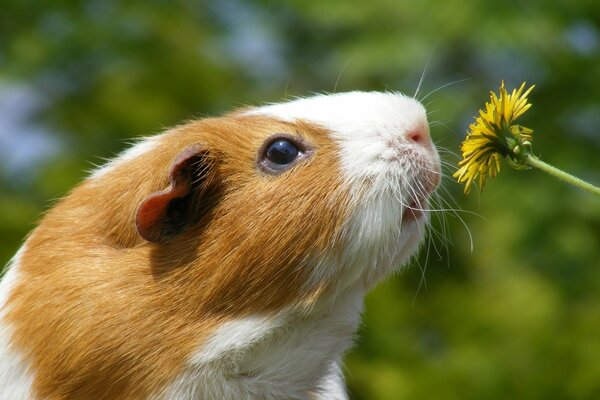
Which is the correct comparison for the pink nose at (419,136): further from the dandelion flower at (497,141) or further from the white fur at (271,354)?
the dandelion flower at (497,141)

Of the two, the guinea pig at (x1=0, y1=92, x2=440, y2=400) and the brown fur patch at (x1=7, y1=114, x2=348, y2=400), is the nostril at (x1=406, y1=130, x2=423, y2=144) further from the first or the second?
the brown fur patch at (x1=7, y1=114, x2=348, y2=400)

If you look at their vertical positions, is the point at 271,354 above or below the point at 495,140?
below

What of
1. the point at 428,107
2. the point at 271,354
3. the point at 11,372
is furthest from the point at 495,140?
the point at 428,107

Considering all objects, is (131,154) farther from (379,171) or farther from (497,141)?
(497,141)

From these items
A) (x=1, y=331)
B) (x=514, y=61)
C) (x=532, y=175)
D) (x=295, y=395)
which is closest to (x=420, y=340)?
(x=532, y=175)

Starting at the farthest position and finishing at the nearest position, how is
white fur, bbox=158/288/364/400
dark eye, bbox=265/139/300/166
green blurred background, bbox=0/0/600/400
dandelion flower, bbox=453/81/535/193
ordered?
green blurred background, bbox=0/0/600/400, dark eye, bbox=265/139/300/166, white fur, bbox=158/288/364/400, dandelion flower, bbox=453/81/535/193

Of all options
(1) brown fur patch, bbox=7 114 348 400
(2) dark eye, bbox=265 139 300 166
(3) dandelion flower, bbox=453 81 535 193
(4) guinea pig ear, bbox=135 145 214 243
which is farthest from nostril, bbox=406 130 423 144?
(3) dandelion flower, bbox=453 81 535 193

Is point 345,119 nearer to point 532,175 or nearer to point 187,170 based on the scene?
point 187,170
